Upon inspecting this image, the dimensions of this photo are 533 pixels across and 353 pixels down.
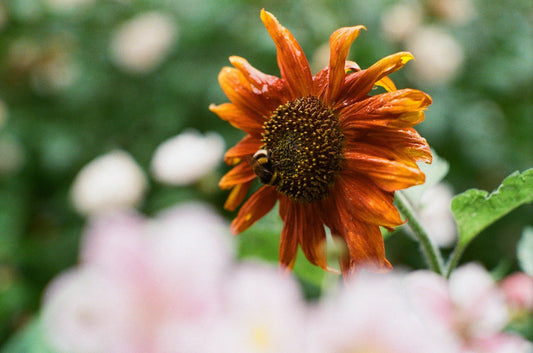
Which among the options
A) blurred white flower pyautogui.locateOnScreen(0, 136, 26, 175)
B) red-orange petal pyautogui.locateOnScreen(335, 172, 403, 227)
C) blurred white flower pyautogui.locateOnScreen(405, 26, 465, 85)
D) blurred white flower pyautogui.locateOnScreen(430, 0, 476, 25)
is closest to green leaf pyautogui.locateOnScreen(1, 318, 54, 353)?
red-orange petal pyautogui.locateOnScreen(335, 172, 403, 227)

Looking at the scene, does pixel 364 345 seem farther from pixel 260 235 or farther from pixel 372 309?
pixel 260 235

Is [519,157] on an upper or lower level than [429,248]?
lower

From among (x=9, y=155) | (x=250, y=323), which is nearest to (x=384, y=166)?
(x=250, y=323)

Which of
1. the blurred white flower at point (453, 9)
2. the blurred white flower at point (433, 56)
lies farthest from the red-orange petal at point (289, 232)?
the blurred white flower at point (453, 9)

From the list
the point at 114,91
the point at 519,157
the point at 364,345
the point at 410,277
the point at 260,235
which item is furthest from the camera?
the point at 114,91

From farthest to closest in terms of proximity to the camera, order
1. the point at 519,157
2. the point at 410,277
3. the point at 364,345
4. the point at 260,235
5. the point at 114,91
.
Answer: the point at 114,91 → the point at 519,157 → the point at 260,235 → the point at 410,277 → the point at 364,345

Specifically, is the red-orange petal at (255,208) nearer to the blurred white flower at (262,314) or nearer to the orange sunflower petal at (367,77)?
the orange sunflower petal at (367,77)

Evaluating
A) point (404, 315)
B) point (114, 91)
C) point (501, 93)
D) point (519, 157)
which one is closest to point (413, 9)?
point (501, 93)

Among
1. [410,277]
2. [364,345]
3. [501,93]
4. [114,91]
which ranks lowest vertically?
[114,91]
